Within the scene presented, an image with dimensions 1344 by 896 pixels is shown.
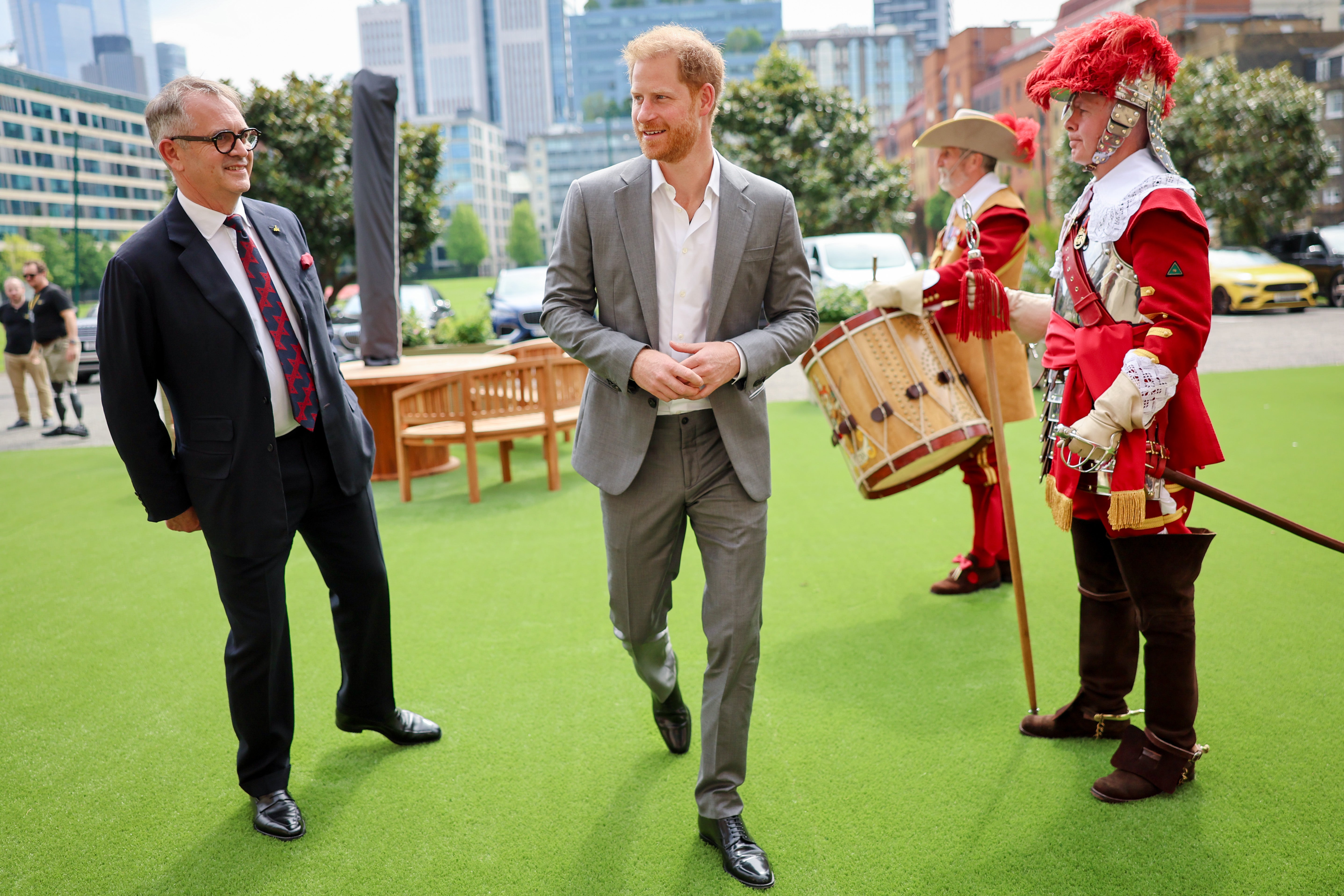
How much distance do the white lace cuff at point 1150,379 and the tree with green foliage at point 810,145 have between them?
2363cm

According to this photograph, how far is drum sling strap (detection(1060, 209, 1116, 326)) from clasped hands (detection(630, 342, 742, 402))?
1039 mm

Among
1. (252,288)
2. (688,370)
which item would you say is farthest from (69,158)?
(688,370)

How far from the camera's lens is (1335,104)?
49.6 m

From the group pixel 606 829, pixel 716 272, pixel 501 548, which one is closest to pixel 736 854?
pixel 606 829

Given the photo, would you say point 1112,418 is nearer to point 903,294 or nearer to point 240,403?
point 903,294

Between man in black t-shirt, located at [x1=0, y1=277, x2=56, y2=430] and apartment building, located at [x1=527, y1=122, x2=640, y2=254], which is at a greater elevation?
apartment building, located at [x1=527, y1=122, x2=640, y2=254]

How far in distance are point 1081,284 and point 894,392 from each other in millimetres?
916

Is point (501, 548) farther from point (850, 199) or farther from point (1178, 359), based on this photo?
point (850, 199)

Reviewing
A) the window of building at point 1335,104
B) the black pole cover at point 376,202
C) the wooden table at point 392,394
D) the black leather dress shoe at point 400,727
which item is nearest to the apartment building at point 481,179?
the window of building at point 1335,104

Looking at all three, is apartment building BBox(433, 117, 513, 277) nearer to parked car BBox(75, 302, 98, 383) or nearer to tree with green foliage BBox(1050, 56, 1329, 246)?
tree with green foliage BBox(1050, 56, 1329, 246)

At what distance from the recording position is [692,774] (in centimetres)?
303

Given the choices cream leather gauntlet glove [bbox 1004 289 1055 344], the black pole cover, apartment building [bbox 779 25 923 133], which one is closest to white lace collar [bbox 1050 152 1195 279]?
cream leather gauntlet glove [bbox 1004 289 1055 344]

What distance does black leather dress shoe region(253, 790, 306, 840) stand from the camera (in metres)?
2.75

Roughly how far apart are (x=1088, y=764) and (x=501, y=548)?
3521 mm
